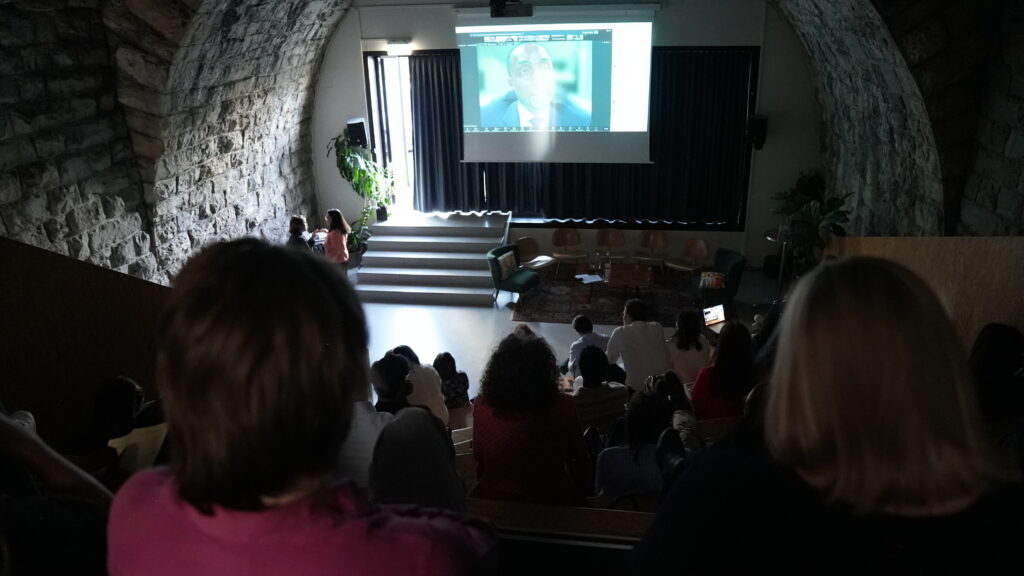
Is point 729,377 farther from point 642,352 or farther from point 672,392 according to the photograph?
point 642,352

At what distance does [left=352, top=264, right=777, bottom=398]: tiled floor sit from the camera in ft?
21.1

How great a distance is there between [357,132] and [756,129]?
4.53 m

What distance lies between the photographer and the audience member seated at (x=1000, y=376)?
243 cm

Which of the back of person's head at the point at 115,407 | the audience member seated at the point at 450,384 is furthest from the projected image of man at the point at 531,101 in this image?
the back of person's head at the point at 115,407

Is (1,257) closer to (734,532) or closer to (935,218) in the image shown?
(734,532)

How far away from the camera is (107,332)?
2420 millimetres

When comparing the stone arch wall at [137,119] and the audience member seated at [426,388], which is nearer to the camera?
the audience member seated at [426,388]

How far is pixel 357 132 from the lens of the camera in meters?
8.17

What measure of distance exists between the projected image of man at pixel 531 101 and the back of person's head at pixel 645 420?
5.75m

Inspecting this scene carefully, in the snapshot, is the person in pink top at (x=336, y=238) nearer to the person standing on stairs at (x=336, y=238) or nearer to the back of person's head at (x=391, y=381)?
the person standing on stairs at (x=336, y=238)

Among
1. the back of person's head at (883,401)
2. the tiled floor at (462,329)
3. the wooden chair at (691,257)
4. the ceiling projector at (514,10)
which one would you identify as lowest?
the tiled floor at (462,329)

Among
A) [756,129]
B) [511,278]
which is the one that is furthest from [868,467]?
[756,129]

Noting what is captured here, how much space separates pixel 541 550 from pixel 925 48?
4.67m

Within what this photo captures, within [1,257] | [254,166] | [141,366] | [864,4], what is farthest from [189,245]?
[864,4]
